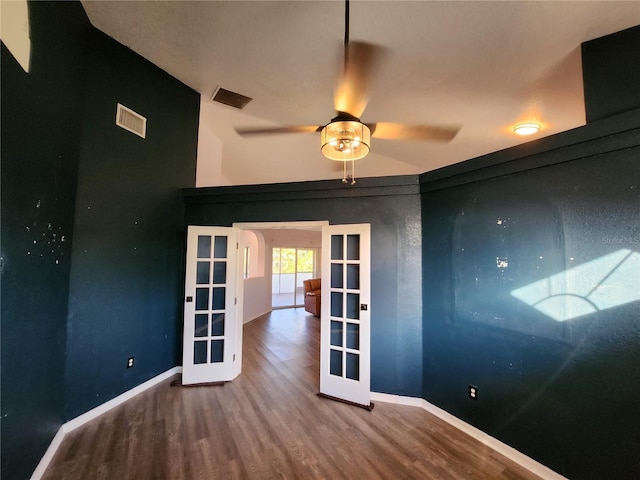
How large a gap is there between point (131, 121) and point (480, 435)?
464cm

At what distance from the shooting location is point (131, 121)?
2.94m

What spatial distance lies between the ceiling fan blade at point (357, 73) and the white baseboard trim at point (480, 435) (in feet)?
9.37

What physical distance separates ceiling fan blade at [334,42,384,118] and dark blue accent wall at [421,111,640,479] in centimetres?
119

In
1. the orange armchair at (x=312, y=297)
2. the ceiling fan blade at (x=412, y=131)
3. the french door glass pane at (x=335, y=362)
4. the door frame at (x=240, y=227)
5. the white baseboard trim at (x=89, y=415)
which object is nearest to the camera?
the white baseboard trim at (x=89, y=415)

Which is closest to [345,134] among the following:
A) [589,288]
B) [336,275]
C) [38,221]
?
[336,275]

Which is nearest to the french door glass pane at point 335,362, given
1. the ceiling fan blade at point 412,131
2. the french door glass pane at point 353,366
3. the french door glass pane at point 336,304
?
the french door glass pane at point 353,366

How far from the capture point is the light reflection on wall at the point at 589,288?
1.62 metres

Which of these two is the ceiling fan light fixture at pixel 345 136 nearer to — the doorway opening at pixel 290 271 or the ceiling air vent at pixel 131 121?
Answer: the ceiling air vent at pixel 131 121

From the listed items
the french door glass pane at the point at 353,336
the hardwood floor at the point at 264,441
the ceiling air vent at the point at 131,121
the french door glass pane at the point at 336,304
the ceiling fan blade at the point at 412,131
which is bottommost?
the hardwood floor at the point at 264,441

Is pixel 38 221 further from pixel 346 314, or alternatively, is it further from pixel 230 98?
A: pixel 346 314

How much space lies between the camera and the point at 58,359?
2234 millimetres

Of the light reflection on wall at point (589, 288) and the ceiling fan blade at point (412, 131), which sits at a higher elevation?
the ceiling fan blade at point (412, 131)

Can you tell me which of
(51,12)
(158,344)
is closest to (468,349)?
(158,344)

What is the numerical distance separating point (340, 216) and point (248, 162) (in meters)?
3.42
